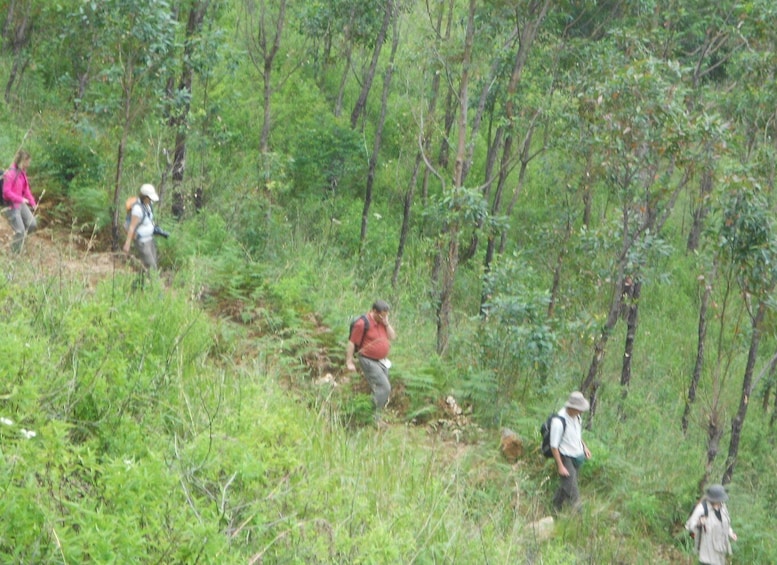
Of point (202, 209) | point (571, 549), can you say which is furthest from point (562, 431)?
point (202, 209)

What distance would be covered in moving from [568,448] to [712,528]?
1.63 meters

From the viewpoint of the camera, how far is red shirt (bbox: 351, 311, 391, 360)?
1068 cm

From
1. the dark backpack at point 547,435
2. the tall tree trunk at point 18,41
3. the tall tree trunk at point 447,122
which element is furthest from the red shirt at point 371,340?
the tall tree trunk at point 18,41

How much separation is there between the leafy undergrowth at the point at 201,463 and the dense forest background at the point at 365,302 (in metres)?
0.03

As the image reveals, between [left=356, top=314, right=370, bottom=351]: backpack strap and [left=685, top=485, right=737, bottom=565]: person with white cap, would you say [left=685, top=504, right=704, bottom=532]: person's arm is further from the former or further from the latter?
[left=356, top=314, right=370, bottom=351]: backpack strap

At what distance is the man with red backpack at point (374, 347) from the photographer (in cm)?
1068

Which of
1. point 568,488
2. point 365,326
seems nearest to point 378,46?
point 365,326

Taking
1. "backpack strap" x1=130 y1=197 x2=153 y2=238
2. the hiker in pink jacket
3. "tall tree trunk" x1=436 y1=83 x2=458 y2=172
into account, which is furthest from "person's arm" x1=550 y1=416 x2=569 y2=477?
"tall tree trunk" x1=436 y1=83 x2=458 y2=172

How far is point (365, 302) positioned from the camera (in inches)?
587

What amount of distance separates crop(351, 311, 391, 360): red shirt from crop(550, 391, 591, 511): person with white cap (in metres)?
2.00

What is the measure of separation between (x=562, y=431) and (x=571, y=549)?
158 centimetres

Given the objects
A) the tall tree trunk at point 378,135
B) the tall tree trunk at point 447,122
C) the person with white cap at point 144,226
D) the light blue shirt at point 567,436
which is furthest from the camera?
the tall tree trunk at point 447,122

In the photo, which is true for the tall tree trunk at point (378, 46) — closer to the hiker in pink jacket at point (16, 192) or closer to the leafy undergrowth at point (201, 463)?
the hiker in pink jacket at point (16, 192)

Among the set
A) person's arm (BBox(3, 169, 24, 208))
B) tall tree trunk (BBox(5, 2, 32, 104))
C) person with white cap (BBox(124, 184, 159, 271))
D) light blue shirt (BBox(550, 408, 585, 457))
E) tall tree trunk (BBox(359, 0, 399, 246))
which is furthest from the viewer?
tall tree trunk (BBox(359, 0, 399, 246))
